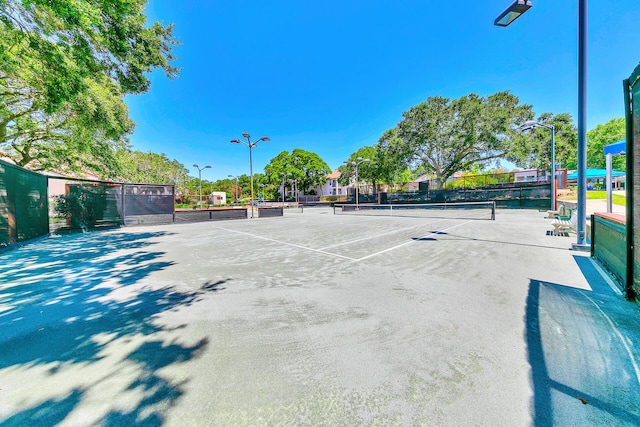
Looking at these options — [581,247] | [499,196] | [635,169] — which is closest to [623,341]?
[635,169]

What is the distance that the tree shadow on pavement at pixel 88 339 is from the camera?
1.82 metres

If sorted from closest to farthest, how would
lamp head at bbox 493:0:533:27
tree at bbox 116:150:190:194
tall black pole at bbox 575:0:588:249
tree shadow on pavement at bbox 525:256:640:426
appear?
tree shadow on pavement at bbox 525:256:640:426 → lamp head at bbox 493:0:533:27 → tall black pole at bbox 575:0:588:249 → tree at bbox 116:150:190:194

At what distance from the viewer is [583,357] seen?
229 cm

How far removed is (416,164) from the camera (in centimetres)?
3089

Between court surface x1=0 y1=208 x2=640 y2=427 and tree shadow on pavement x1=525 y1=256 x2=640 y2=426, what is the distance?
1 centimetres

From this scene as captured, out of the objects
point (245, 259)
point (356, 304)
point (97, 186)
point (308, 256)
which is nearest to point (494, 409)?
point (356, 304)

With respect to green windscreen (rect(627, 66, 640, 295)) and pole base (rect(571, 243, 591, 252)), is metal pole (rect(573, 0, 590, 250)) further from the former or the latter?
green windscreen (rect(627, 66, 640, 295))

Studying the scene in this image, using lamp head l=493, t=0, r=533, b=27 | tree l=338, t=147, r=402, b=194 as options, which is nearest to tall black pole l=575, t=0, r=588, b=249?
lamp head l=493, t=0, r=533, b=27

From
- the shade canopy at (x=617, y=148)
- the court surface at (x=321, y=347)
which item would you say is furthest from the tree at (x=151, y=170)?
the shade canopy at (x=617, y=148)

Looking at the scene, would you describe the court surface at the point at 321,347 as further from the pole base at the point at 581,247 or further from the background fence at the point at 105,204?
the background fence at the point at 105,204

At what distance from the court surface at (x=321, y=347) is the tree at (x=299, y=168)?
55.8 m

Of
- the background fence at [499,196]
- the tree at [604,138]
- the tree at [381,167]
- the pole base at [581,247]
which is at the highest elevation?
the tree at [604,138]

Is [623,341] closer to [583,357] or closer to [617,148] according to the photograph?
[583,357]

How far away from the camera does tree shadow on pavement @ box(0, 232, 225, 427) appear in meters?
1.82
